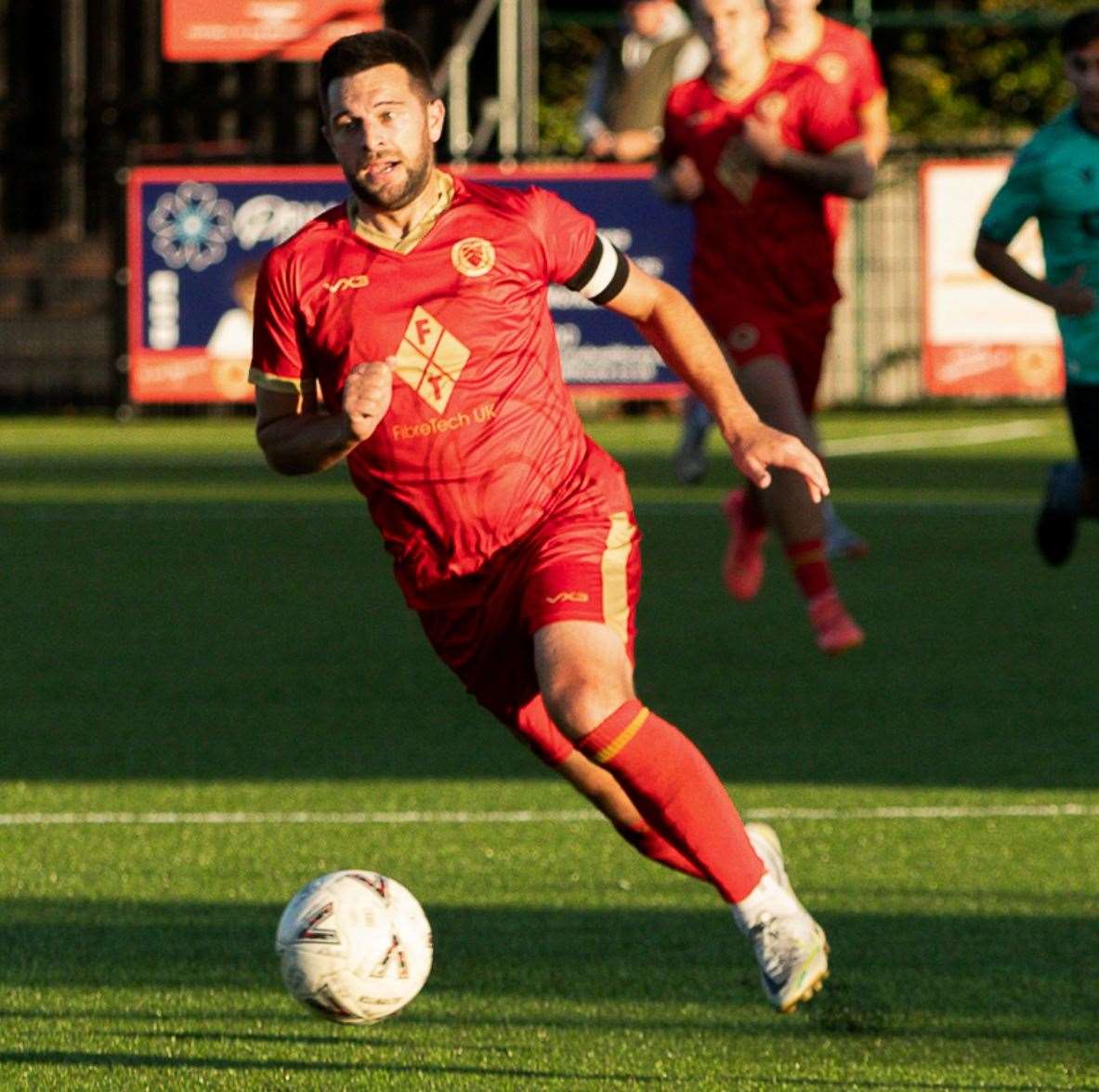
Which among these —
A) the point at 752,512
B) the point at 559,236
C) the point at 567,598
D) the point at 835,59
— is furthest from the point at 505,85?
the point at 567,598

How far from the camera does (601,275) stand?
5.43 m

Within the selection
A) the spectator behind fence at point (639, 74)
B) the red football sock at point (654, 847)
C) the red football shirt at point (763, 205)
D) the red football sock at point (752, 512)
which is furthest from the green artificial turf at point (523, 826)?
the spectator behind fence at point (639, 74)

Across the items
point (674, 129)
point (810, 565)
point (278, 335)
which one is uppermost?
point (674, 129)

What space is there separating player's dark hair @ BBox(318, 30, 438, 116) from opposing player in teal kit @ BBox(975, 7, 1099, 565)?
4222 millimetres

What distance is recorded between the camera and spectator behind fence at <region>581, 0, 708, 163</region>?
17.6 meters

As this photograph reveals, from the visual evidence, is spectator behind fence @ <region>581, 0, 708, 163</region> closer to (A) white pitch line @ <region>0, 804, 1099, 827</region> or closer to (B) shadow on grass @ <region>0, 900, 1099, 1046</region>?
(A) white pitch line @ <region>0, 804, 1099, 827</region>

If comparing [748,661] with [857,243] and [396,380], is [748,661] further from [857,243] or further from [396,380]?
[857,243]

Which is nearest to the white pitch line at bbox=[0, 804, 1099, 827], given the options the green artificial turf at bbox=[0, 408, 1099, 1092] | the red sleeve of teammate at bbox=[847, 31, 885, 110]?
the green artificial turf at bbox=[0, 408, 1099, 1092]

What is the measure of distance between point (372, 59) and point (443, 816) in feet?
7.62

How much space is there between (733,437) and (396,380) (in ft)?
2.03

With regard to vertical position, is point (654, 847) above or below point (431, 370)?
below

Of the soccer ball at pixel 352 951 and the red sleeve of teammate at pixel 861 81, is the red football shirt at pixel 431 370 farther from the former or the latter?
the red sleeve of teammate at pixel 861 81

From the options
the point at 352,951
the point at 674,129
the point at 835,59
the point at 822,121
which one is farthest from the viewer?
the point at 835,59

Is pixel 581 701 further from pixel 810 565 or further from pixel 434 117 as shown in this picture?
pixel 810 565
